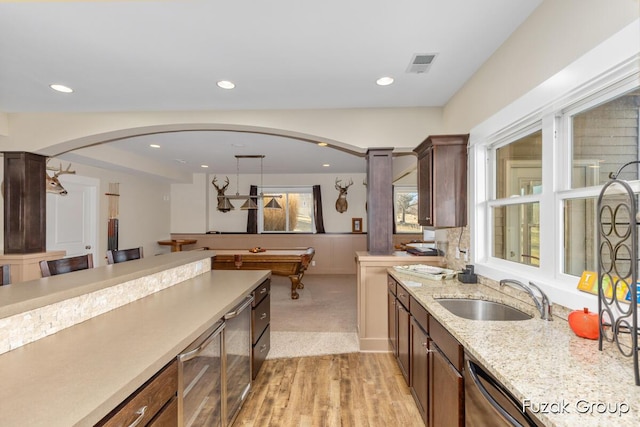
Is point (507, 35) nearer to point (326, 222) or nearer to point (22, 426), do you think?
point (22, 426)

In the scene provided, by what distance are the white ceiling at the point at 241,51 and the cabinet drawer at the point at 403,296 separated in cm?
181

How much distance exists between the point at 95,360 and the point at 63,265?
1685mm

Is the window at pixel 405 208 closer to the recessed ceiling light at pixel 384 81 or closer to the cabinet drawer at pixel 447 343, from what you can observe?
the recessed ceiling light at pixel 384 81

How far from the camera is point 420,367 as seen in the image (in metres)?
2.12

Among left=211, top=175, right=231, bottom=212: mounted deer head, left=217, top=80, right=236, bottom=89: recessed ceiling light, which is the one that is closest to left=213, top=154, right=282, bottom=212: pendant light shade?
left=211, top=175, right=231, bottom=212: mounted deer head

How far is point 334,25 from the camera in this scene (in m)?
2.00

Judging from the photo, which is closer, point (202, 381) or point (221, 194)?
point (202, 381)

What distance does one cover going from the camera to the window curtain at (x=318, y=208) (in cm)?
813

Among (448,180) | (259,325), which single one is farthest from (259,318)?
(448,180)

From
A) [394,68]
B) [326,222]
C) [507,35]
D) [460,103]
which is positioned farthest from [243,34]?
[326,222]

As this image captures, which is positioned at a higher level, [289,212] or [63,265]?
[289,212]

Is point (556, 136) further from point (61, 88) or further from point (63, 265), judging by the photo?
point (61, 88)

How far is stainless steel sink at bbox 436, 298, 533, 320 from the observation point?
2007 millimetres

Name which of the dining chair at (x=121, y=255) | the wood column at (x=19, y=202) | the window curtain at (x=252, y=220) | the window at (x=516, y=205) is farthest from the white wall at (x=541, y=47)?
the window curtain at (x=252, y=220)
